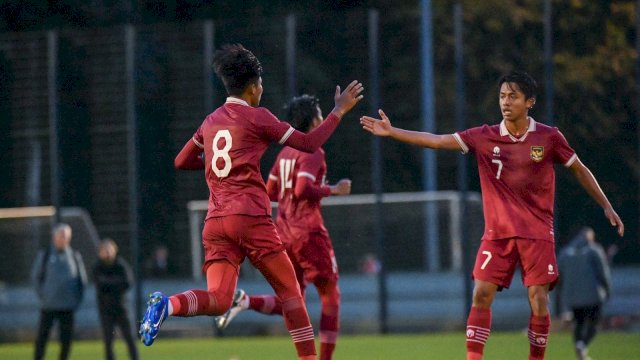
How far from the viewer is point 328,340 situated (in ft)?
36.0

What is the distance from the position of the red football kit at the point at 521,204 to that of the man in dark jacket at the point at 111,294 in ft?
24.6

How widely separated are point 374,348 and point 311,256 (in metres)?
7.51

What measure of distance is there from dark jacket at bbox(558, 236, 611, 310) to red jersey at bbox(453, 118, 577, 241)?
23.2 ft

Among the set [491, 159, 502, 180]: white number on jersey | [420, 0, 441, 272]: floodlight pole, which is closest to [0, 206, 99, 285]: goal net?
[420, 0, 441, 272]: floodlight pole

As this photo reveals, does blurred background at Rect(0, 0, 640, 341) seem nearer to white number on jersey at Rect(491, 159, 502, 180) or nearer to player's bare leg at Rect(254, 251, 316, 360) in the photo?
white number on jersey at Rect(491, 159, 502, 180)

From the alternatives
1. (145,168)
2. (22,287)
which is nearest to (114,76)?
(145,168)

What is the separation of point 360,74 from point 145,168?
426cm

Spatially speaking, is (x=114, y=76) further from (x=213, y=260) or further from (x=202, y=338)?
(x=213, y=260)

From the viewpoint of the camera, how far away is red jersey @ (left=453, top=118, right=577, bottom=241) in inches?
371

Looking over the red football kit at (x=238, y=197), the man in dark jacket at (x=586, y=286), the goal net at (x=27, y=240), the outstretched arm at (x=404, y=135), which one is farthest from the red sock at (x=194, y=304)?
the goal net at (x=27, y=240)

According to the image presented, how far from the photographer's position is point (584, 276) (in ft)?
54.0

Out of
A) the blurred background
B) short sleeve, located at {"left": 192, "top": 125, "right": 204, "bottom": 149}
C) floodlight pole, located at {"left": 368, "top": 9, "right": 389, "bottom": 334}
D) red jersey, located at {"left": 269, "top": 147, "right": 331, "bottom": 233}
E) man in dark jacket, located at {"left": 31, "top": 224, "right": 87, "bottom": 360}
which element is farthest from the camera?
the blurred background

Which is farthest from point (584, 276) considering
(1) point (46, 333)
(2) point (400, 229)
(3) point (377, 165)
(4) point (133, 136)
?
(4) point (133, 136)

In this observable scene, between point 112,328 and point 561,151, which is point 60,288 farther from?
point 561,151
